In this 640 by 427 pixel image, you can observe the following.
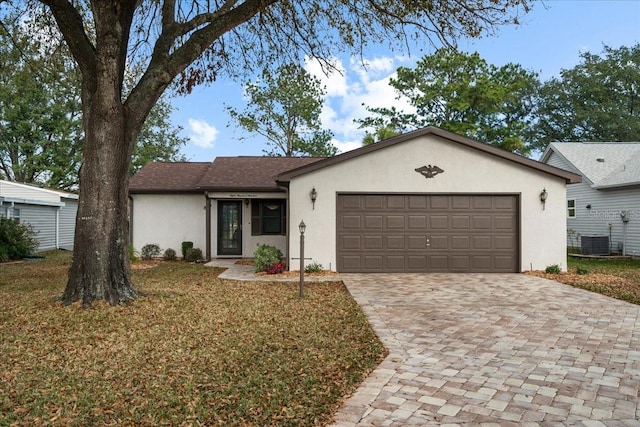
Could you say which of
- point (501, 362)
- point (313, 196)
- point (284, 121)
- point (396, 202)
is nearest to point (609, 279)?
point (396, 202)

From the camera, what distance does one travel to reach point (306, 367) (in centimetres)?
431

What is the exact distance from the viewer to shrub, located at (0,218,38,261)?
1486 centimetres

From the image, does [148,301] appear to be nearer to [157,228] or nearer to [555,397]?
[555,397]

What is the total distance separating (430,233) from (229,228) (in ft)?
23.7

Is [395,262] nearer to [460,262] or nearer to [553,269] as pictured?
[460,262]

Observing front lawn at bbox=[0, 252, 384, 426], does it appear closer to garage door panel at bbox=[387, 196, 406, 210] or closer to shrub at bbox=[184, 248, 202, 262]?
garage door panel at bbox=[387, 196, 406, 210]

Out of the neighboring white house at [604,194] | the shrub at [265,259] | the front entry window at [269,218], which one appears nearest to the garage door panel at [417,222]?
the shrub at [265,259]

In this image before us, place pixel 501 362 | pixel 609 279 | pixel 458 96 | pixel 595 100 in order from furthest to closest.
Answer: pixel 595 100, pixel 458 96, pixel 609 279, pixel 501 362

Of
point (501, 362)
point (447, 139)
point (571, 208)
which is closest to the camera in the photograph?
point (501, 362)

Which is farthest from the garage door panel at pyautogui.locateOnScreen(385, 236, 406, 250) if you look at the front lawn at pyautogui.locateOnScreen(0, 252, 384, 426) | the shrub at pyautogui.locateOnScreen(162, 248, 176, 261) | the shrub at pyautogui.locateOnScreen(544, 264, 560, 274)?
the shrub at pyautogui.locateOnScreen(162, 248, 176, 261)

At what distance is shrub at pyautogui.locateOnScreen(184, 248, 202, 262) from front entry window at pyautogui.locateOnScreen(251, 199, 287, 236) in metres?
1.94

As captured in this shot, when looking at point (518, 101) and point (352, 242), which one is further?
point (518, 101)

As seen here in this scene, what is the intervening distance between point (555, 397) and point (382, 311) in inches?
135

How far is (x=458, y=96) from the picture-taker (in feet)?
89.1
